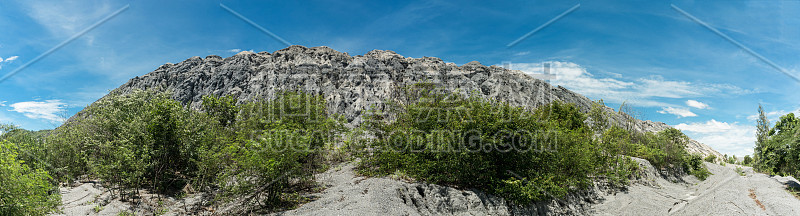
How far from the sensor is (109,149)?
56.1 feet

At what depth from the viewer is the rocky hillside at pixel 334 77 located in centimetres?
10262

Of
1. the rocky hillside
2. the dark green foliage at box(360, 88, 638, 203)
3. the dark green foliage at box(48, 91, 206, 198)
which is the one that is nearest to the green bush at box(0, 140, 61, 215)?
the dark green foliage at box(48, 91, 206, 198)

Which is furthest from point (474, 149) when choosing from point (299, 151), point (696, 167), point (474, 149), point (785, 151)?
point (696, 167)

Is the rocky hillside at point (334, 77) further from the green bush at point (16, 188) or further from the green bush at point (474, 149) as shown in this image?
the green bush at point (16, 188)

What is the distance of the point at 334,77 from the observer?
111188mm

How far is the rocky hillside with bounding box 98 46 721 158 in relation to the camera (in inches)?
4040

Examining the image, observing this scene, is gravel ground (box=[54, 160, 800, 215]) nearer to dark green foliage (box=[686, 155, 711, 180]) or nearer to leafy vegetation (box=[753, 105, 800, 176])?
leafy vegetation (box=[753, 105, 800, 176])

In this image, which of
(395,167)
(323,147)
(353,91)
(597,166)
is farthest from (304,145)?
(353,91)

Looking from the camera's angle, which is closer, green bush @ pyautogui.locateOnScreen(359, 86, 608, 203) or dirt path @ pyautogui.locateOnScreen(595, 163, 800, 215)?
green bush @ pyautogui.locateOnScreen(359, 86, 608, 203)

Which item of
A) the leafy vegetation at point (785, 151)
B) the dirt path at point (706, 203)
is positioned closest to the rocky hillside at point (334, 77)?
the leafy vegetation at point (785, 151)

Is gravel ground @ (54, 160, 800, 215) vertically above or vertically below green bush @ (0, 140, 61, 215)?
below

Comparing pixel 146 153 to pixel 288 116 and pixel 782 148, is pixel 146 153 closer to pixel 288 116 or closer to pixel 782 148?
pixel 288 116

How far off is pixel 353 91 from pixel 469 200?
89.6 meters

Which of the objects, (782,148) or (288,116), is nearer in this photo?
(288,116)
